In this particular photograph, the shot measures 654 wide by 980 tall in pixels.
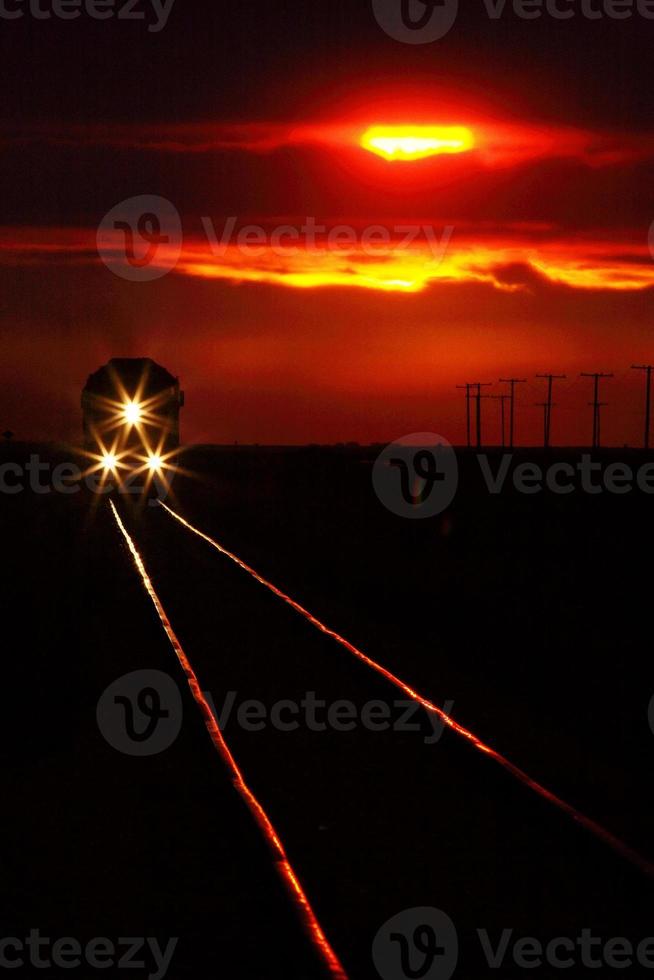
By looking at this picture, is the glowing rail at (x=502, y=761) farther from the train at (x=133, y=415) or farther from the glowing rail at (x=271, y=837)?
the train at (x=133, y=415)

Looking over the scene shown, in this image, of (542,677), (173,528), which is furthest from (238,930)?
(173,528)

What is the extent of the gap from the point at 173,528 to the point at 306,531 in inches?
138

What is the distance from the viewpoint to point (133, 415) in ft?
187

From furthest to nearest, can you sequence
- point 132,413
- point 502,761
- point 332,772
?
point 132,413
point 332,772
point 502,761

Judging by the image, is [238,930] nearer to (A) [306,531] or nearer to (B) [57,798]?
(B) [57,798]

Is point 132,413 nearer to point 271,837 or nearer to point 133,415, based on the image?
point 133,415

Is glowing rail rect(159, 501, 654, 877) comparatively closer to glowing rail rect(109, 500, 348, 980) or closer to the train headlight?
glowing rail rect(109, 500, 348, 980)

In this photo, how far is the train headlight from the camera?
56381 mm

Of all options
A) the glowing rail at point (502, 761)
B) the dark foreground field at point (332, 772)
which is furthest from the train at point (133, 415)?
the glowing rail at point (502, 761)

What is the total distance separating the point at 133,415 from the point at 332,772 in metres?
47.5

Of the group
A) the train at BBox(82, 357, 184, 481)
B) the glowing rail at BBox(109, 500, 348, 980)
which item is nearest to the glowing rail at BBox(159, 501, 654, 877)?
the glowing rail at BBox(109, 500, 348, 980)

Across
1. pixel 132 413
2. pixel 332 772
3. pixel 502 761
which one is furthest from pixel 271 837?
pixel 132 413

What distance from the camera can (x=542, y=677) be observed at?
15.3 m

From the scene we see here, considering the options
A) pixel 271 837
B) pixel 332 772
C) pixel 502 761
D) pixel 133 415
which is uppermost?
pixel 133 415
